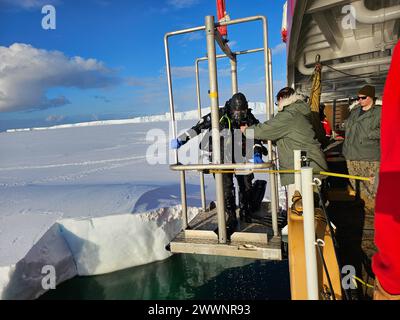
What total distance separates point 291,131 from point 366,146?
1269mm

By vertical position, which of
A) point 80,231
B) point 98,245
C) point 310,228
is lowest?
point 98,245

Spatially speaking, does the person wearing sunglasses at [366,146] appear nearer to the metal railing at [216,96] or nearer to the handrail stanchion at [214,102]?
the metal railing at [216,96]

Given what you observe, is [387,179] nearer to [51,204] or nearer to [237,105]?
[237,105]

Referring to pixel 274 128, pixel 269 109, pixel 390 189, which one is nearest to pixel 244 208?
pixel 274 128

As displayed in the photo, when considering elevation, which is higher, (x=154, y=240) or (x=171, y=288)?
(x=154, y=240)

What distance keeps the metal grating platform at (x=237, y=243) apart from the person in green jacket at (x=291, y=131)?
2.60 feet

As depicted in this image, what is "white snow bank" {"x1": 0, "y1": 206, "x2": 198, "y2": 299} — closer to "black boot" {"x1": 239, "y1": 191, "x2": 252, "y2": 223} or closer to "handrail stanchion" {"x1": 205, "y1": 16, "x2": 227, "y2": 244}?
"black boot" {"x1": 239, "y1": 191, "x2": 252, "y2": 223}

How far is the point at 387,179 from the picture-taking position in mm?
921

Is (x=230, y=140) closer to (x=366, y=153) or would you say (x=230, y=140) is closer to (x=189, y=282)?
(x=366, y=153)

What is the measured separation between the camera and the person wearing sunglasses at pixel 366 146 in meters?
3.04

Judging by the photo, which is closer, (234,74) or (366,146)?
(366,146)

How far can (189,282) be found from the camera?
538 cm
